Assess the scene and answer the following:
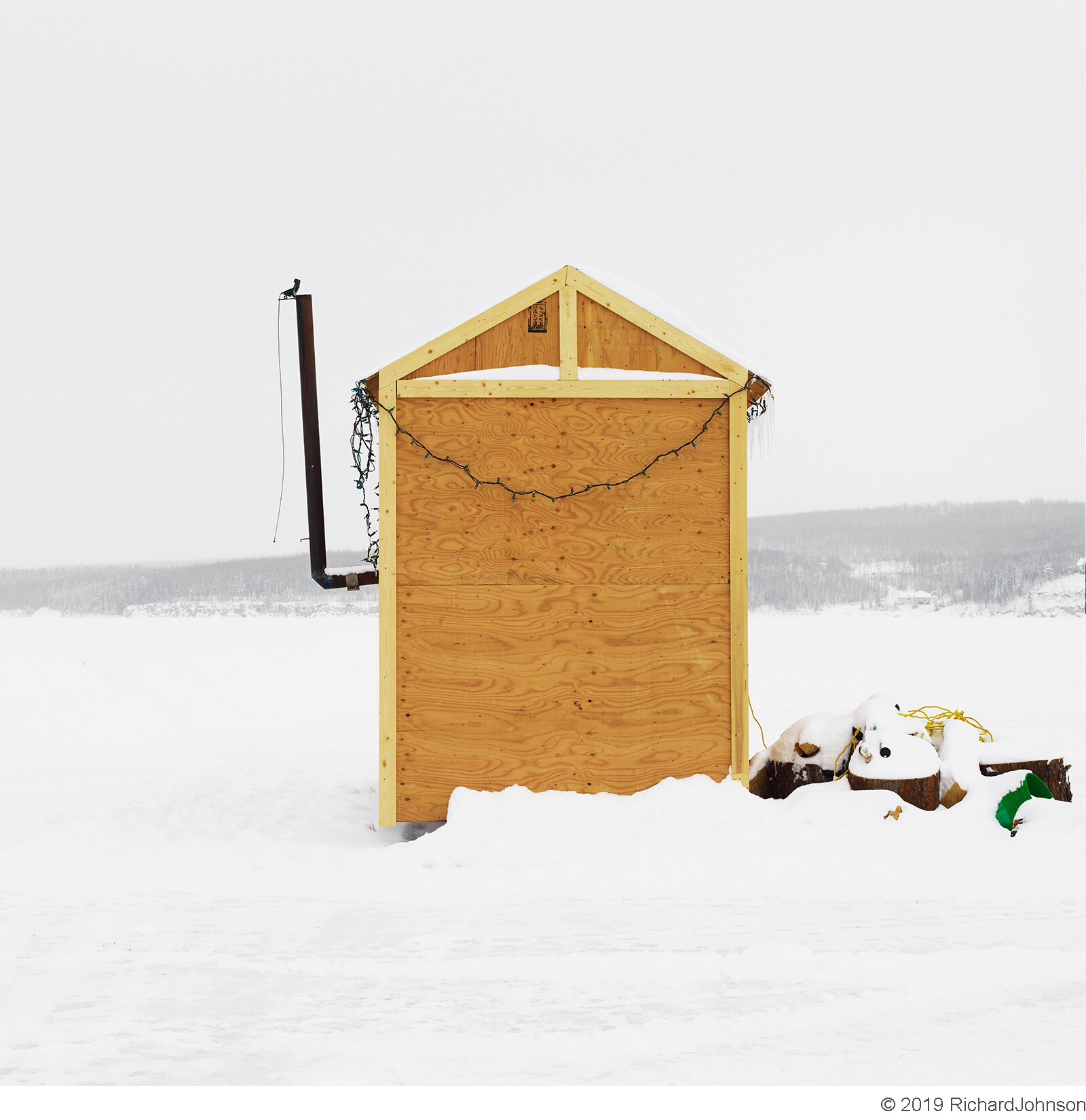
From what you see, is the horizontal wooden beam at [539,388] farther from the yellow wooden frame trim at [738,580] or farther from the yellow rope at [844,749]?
the yellow rope at [844,749]

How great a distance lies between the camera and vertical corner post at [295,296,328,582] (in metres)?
7.04

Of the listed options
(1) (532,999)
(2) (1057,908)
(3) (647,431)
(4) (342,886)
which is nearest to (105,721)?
(4) (342,886)

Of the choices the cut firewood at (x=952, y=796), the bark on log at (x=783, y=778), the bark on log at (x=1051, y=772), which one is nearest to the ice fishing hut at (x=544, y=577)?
the bark on log at (x=783, y=778)

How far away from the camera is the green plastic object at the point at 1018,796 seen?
18.6 ft

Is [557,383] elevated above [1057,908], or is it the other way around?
[557,383]

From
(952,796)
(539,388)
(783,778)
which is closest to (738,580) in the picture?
(783,778)

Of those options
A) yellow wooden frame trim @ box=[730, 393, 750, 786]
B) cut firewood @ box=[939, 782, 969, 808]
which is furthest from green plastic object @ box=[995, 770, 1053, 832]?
yellow wooden frame trim @ box=[730, 393, 750, 786]

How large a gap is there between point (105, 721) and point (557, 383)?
9166 millimetres

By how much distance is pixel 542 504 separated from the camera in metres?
6.17

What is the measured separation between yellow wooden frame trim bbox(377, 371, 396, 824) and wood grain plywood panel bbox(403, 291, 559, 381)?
1.25 feet

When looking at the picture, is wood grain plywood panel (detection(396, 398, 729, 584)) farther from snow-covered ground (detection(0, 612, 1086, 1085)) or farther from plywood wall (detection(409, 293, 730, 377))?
snow-covered ground (detection(0, 612, 1086, 1085))

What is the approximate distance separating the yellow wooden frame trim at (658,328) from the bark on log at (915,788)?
2.92 m

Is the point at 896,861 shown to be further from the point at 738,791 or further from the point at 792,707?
the point at 792,707

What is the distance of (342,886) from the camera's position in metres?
4.99
